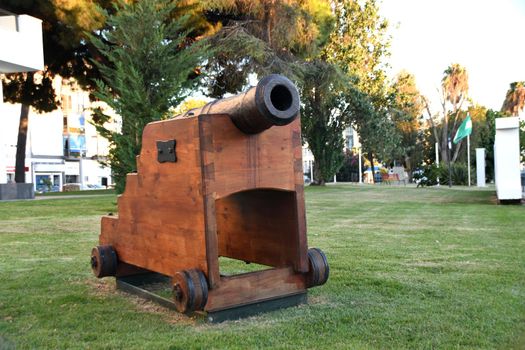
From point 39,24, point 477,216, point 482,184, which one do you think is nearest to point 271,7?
point 39,24

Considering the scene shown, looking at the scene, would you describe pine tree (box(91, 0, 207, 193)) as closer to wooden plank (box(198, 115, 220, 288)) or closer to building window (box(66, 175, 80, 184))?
wooden plank (box(198, 115, 220, 288))

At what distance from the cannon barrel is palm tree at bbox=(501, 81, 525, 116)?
2340 inches

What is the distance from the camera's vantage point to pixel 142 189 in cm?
442

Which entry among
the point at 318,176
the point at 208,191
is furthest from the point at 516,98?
the point at 208,191

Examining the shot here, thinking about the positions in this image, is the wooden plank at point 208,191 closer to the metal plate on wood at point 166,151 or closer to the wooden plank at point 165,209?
the wooden plank at point 165,209

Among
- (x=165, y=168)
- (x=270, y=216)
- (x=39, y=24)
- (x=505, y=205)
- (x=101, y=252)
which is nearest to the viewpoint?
(x=165, y=168)

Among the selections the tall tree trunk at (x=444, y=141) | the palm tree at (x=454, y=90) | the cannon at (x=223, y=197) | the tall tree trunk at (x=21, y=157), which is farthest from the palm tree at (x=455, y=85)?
the cannon at (x=223, y=197)

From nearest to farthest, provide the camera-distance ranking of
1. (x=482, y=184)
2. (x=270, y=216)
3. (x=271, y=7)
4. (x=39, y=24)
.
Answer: (x=270, y=216) → (x=39, y=24) → (x=271, y=7) → (x=482, y=184)

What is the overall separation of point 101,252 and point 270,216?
5.12ft

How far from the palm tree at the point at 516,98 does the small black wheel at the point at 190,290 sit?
5975 cm

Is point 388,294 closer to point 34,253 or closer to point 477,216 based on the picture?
point 34,253

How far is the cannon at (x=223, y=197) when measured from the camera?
3.62 meters

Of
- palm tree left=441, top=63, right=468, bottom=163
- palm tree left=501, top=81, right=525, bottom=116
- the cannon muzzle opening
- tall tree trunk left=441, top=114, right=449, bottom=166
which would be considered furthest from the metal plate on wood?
palm tree left=501, top=81, right=525, bottom=116

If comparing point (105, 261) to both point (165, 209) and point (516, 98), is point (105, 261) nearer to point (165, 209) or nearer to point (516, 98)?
point (165, 209)
